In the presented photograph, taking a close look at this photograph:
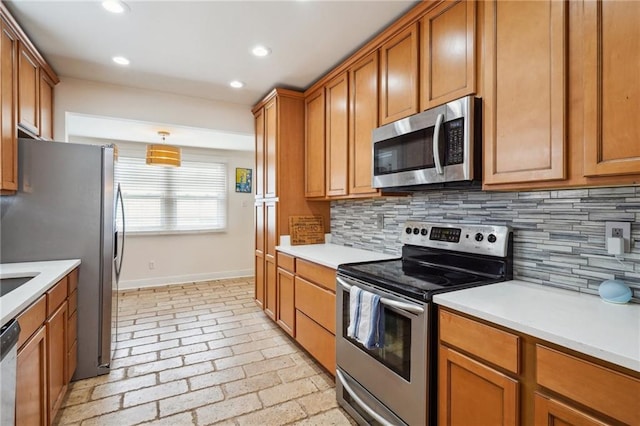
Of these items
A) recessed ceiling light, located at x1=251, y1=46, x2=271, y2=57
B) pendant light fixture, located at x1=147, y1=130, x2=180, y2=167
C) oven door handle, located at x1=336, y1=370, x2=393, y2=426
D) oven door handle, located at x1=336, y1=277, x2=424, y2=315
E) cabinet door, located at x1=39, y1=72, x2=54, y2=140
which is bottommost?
oven door handle, located at x1=336, y1=370, x2=393, y2=426

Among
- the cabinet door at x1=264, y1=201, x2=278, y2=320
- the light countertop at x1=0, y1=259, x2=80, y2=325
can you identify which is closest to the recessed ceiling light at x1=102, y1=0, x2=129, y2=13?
the light countertop at x1=0, y1=259, x2=80, y2=325

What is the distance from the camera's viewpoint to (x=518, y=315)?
3.86 ft

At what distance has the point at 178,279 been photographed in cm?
543

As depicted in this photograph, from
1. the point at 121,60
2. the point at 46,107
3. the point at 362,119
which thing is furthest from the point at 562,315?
the point at 46,107

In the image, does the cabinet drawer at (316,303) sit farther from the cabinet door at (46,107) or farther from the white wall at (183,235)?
the cabinet door at (46,107)

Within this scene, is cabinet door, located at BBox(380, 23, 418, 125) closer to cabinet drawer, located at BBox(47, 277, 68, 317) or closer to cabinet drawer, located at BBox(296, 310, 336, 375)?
cabinet drawer, located at BBox(296, 310, 336, 375)

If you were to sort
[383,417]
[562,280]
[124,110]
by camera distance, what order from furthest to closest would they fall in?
1. [124,110]
2. [383,417]
3. [562,280]

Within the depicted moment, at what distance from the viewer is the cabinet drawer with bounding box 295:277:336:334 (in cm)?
231

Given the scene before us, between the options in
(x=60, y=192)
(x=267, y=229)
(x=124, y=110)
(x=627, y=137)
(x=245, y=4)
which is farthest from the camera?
(x=267, y=229)

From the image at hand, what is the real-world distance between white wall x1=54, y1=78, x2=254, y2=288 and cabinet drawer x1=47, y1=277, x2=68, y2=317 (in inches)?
73.8

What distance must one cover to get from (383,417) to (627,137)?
165 centimetres

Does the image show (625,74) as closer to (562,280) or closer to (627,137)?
(627,137)

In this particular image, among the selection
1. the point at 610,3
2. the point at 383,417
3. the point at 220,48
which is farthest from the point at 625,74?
the point at 220,48

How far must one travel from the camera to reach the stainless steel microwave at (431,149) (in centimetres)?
162
